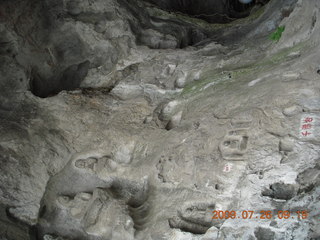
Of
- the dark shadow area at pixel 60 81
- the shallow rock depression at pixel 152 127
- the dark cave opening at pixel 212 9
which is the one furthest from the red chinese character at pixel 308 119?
the dark cave opening at pixel 212 9

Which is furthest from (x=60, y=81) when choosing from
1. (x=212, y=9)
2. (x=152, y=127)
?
(x=212, y=9)

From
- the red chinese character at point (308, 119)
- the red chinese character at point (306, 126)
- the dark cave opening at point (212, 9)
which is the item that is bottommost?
the red chinese character at point (306, 126)

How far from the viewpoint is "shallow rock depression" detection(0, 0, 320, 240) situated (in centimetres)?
339

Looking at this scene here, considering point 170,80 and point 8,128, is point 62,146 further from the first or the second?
point 170,80

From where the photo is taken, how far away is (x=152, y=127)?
4801mm

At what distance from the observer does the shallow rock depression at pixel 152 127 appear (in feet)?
11.1

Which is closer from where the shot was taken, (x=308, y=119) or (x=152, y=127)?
(x=308, y=119)

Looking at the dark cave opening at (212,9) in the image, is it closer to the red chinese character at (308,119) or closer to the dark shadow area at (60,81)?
the dark shadow area at (60,81)

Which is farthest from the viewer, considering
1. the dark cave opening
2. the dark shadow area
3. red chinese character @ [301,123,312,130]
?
the dark cave opening

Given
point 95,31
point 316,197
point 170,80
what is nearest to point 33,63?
point 95,31

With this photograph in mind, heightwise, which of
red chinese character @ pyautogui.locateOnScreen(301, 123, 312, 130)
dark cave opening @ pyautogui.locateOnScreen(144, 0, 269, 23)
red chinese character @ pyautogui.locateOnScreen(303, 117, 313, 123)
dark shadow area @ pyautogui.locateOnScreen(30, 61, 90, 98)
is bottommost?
dark shadow area @ pyautogui.locateOnScreen(30, 61, 90, 98)

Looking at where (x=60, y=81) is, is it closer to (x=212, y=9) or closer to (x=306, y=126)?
(x=306, y=126)

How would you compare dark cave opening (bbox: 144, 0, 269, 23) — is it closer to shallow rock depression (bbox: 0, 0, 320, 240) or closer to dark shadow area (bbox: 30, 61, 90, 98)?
shallow rock depression (bbox: 0, 0, 320, 240)

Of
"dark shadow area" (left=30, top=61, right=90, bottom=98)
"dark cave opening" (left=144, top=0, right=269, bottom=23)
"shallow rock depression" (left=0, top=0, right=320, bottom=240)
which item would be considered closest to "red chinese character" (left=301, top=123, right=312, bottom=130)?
"shallow rock depression" (left=0, top=0, right=320, bottom=240)
